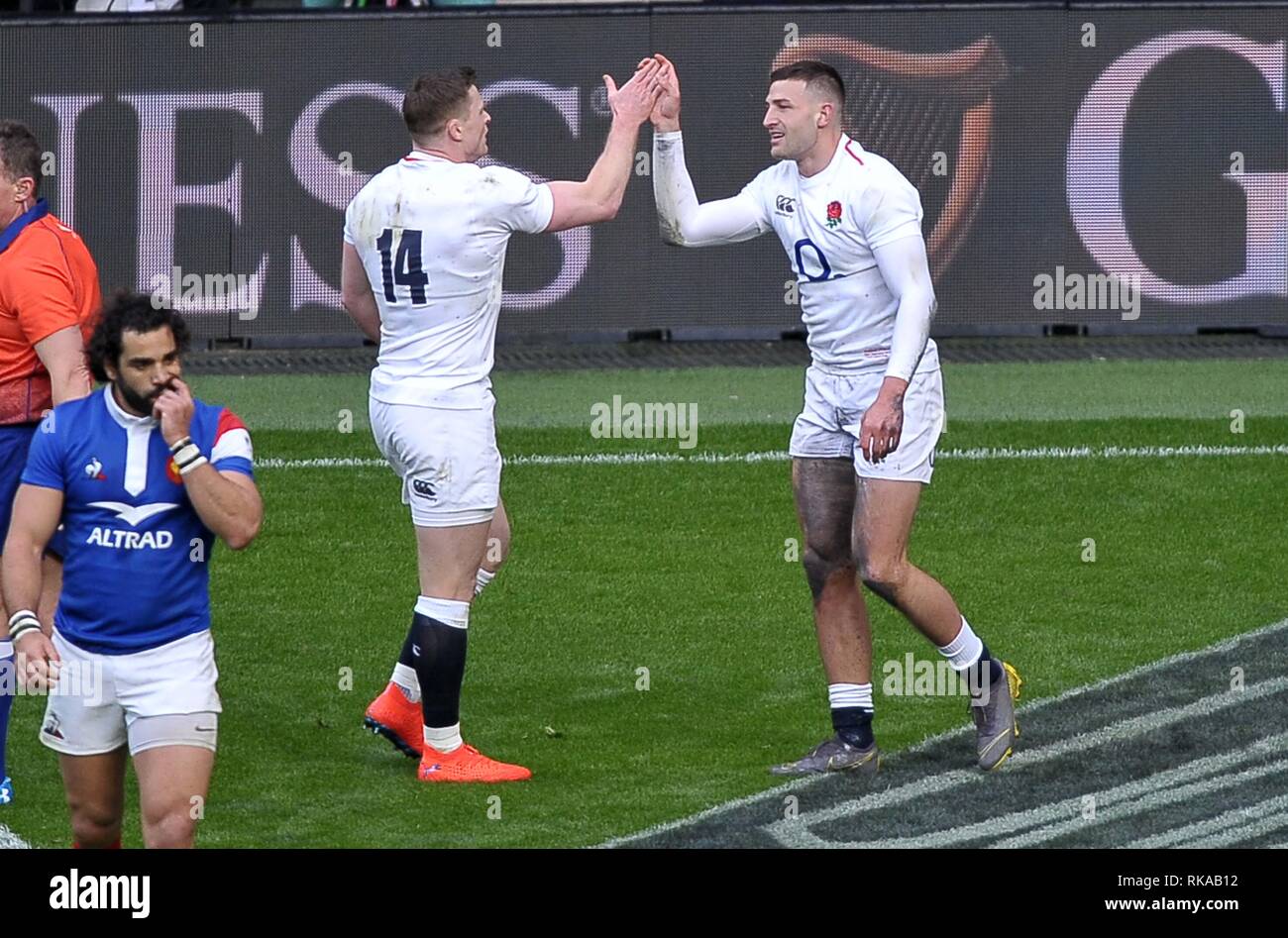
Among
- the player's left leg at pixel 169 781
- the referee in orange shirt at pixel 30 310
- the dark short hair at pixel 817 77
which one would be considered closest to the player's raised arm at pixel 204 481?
the player's left leg at pixel 169 781

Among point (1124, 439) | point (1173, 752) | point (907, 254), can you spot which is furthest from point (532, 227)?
point (1124, 439)

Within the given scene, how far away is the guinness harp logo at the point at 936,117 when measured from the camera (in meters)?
15.9

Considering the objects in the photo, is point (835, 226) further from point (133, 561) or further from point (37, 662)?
point (37, 662)

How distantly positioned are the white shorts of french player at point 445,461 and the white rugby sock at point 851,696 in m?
1.37

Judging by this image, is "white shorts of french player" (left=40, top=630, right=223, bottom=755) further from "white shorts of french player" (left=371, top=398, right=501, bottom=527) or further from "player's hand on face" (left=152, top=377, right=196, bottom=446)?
"white shorts of french player" (left=371, top=398, right=501, bottom=527)

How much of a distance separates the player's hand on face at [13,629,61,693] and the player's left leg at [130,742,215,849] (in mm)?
251

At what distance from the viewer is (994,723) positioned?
7578mm

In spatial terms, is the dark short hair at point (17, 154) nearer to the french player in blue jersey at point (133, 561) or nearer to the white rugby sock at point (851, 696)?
the french player in blue jersey at point (133, 561)

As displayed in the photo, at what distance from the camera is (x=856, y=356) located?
7.42 m

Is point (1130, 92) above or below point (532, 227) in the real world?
above

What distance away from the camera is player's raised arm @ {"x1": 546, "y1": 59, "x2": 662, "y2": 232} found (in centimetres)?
717

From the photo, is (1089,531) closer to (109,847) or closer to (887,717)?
(887,717)

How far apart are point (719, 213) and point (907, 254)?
80 centimetres

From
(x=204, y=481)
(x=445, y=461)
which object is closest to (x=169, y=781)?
(x=204, y=481)
